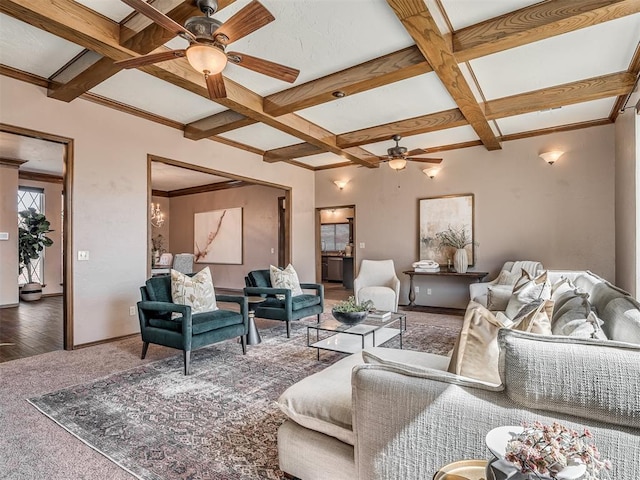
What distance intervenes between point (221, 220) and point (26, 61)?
5.89 m

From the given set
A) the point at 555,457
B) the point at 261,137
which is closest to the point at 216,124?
the point at 261,137

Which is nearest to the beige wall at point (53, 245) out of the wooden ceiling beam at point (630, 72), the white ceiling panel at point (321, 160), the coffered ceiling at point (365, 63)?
the coffered ceiling at point (365, 63)

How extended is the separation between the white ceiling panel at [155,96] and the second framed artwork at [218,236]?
13.9 ft

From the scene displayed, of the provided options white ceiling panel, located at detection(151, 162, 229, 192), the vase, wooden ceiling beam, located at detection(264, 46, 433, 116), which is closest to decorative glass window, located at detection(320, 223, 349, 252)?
white ceiling panel, located at detection(151, 162, 229, 192)

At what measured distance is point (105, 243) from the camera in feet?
13.8

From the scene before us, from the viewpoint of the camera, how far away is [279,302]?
454 centimetres

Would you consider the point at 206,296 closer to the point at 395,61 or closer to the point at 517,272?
the point at 395,61

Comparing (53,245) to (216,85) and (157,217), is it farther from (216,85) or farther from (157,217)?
(216,85)

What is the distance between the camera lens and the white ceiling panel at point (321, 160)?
683 centimetres

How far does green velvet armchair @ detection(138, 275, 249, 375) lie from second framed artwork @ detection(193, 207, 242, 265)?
16.9 feet

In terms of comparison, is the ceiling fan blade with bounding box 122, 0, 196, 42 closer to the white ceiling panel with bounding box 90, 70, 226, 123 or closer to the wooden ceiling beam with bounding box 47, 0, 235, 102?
the wooden ceiling beam with bounding box 47, 0, 235, 102

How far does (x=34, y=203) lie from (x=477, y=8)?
9448 millimetres

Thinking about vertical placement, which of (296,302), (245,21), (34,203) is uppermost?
(245,21)

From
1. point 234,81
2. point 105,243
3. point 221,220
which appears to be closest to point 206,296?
point 105,243
